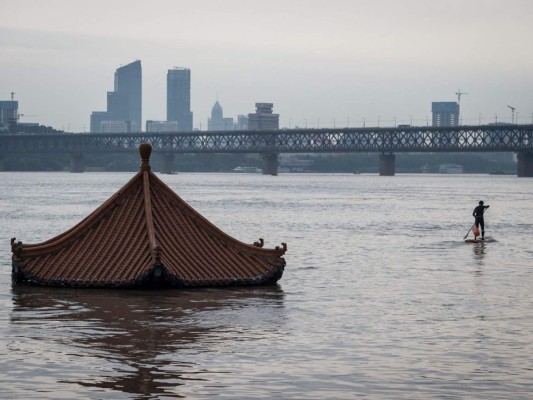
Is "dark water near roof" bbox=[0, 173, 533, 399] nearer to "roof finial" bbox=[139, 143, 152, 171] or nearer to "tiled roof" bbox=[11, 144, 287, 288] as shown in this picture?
"tiled roof" bbox=[11, 144, 287, 288]

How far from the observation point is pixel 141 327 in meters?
24.6

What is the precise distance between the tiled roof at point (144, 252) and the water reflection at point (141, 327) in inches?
16.9

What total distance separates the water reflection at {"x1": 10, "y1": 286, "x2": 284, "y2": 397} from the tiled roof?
1.41ft

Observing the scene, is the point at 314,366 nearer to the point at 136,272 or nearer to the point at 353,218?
the point at 136,272

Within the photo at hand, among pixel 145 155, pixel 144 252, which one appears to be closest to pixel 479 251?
pixel 145 155

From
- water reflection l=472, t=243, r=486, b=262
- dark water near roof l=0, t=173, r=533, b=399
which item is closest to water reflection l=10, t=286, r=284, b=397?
dark water near roof l=0, t=173, r=533, b=399

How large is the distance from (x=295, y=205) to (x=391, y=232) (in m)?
42.3

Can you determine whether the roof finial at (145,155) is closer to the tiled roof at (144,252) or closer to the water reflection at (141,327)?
the tiled roof at (144,252)

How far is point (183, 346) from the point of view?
22.2m

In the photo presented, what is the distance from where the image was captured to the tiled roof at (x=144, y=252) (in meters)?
30.8

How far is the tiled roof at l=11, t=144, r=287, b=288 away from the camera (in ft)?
101

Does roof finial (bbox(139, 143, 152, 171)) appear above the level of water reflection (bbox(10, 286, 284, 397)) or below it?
above

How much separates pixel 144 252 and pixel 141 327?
6481 millimetres

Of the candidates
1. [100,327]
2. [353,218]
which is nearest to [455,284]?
[100,327]
